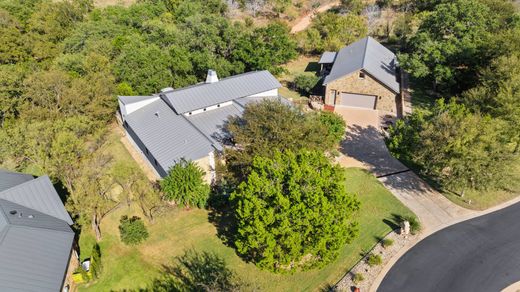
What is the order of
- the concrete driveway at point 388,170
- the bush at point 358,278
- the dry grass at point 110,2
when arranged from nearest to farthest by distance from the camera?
the bush at point 358,278 < the concrete driveway at point 388,170 < the dry grass at point 110,2

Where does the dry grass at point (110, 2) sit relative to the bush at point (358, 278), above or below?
above

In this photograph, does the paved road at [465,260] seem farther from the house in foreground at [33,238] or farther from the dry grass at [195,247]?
the house in foreground at [33,238]

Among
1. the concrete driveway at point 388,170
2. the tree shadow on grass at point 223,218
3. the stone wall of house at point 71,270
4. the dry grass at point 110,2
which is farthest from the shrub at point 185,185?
the dry grass at point 110,2

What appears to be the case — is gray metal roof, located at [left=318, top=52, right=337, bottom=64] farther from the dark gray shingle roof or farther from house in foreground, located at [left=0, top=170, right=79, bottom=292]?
the dark gray shingle roof

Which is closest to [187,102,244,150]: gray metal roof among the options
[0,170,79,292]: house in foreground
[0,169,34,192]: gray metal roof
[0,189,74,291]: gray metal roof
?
[0,170,79,292]: house in foreground

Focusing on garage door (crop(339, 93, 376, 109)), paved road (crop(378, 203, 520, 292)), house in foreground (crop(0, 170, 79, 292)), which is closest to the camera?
house in foreground (crop(0, 170, 79, 292))

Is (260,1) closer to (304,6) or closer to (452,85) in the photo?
(304,6)

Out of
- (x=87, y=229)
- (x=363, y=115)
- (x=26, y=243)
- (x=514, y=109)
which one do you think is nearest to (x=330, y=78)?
(x=363, y=115)
